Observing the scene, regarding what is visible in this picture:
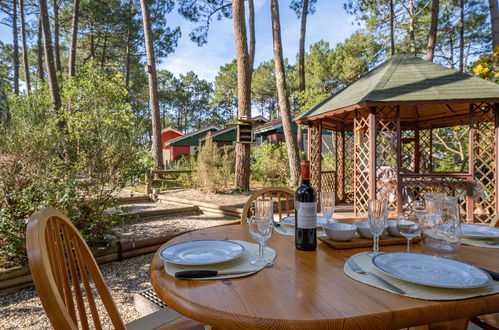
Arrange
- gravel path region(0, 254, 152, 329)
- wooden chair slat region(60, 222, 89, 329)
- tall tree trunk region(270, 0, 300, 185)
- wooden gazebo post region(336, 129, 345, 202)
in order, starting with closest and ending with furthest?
wooden chair slat region(60, 222, 89, 329)
gravel path region(0, 254, 152, 329)
wooden gazebo post region(336, 129, 345, 202)
tall tree trunk region(270, 0, 300, 185)

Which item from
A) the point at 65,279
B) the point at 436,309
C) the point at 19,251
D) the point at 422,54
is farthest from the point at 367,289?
the point at 422,54

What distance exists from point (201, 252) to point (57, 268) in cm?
50

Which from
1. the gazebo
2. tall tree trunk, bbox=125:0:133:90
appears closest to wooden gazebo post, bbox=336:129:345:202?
the gazebo

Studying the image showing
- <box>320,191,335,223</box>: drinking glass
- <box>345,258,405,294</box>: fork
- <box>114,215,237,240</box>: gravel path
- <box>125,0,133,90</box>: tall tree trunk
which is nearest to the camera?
<box>345,258,405,294</box>: fork

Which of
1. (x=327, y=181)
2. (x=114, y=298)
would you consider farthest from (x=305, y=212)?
(x=327, y=181)

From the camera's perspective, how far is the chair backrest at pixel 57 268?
673 mm

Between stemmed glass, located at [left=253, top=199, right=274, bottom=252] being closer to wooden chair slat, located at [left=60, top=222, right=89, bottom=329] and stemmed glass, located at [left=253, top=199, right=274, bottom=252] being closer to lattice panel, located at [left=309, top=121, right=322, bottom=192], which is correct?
wooden chair slat, located at [left=60, top=222, right=89, bottom=329]

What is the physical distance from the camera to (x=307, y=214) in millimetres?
1203

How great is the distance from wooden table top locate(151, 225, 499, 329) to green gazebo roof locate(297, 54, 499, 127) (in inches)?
175

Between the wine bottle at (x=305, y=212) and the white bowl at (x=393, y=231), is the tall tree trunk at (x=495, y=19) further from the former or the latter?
the wine bottle at (x=305, y=212)

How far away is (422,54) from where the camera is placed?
50.4ft

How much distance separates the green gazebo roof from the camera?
486 centimetres

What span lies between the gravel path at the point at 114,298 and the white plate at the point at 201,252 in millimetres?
1526

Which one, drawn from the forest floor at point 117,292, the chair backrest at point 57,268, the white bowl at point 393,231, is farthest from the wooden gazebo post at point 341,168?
the chair backrest at point 57,268
